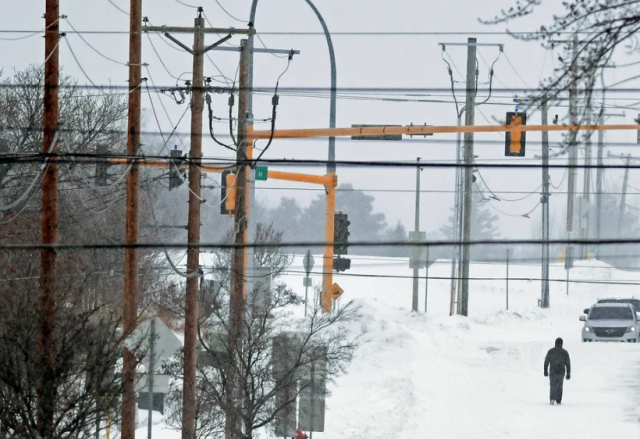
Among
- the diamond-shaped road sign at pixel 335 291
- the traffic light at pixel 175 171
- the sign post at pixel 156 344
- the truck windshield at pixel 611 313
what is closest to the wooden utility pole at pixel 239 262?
the traffic light at pixel 175 171

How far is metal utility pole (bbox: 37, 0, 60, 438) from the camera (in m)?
14.2

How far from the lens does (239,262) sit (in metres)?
23.9

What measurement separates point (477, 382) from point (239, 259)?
442 inches

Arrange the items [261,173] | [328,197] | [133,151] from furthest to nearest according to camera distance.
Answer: [328,197] → [261,173] → [133,151]

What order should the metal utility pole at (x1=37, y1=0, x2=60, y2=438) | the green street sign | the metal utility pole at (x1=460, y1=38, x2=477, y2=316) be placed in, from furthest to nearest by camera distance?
the metal utility pole at (x1=460, y1=38, x2=477, y2=316) → the green street sign → the metal utility pole at (x1=37, y1=0, x2=60, y2=438)

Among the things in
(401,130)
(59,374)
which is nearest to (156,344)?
(59,374)

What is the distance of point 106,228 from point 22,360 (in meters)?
29.1

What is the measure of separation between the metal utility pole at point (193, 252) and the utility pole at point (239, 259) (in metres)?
→ 0.81

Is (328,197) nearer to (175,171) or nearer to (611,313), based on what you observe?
(175,171)

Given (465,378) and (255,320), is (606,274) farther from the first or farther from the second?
(255,320)

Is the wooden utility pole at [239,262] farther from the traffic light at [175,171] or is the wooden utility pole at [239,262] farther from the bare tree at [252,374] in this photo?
the traffic light at [175,171]

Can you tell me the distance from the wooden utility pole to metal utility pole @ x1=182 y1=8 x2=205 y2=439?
0.81 m

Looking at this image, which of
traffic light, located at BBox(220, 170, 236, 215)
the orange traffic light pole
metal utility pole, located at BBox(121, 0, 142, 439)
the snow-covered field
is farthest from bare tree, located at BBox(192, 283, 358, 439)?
the orange traffic light pole

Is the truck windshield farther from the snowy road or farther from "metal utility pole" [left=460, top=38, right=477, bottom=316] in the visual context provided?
"metal utility pole" [left=460, top=38, right=477, bottom=316]
